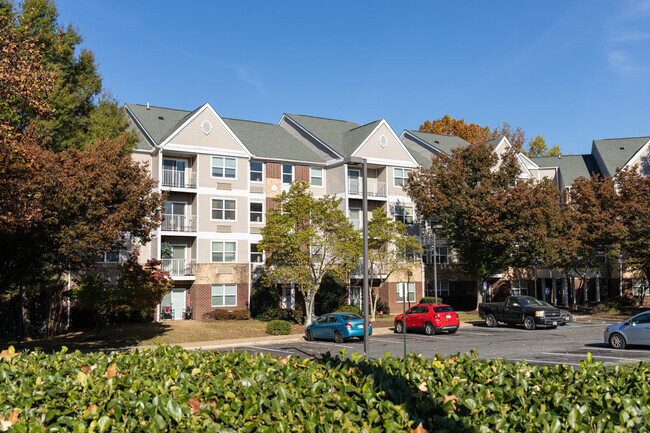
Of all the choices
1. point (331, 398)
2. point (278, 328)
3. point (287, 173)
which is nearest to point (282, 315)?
point (278, 328)

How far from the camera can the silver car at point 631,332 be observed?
22.2 meters

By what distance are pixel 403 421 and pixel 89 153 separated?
74.7 ft

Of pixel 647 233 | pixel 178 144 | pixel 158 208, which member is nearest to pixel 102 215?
pixel 158 208

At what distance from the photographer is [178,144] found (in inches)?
1523

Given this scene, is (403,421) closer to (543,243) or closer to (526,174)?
(543,243)

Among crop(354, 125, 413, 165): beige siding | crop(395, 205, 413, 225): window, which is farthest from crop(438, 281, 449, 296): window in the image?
crop(354, 125, 413, 165): beige siding

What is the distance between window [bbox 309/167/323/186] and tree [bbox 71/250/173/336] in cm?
1629

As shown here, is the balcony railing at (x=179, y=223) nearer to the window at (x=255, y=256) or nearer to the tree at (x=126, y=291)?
the window at (x=255, y=256)

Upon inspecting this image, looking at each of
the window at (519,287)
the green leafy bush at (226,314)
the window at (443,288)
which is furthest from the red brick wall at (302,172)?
the window at (519,287)

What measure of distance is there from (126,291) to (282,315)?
11625 mm

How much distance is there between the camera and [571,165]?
59.1 meters

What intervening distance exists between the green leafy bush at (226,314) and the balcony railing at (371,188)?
40.1 ft

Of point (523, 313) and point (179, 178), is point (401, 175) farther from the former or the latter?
point (179, 178)

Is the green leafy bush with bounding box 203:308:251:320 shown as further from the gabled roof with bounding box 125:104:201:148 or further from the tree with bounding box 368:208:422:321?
the gabled roof with bounding box 125:104:201:148
